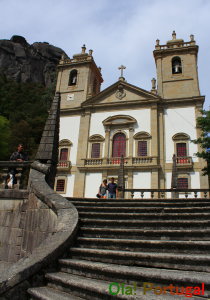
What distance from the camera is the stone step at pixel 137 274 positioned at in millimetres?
2531

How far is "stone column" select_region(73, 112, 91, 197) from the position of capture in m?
19.8

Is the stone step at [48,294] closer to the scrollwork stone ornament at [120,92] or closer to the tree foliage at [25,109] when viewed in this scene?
the scrollwork stone ornament at [120,92]

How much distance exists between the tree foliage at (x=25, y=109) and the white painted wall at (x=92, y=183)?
12959 millimetres

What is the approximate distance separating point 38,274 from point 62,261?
0.43m

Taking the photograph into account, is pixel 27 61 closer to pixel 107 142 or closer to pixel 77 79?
pixel 77 79

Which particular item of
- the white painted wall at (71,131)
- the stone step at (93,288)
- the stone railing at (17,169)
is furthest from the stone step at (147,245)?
the white painted wall at (71,131)

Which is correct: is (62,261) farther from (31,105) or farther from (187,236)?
(31,105)

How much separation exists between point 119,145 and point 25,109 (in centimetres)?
3373

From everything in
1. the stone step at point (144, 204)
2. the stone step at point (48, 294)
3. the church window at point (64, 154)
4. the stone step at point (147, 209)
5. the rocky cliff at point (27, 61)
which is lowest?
the stone step at point (48, 294)

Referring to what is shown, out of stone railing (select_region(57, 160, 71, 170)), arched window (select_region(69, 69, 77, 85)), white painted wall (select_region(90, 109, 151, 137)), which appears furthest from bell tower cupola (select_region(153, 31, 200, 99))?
stone railing (select_region(57, 160, 71, 170))

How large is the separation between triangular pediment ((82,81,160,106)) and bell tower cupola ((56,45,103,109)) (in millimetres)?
1548

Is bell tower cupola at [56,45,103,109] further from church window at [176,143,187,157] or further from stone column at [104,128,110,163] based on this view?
church window at [176,143,187,157]

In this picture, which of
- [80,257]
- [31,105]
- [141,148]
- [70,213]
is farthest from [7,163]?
[31,105]

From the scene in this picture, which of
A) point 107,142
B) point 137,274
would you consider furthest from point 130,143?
point 137,274
